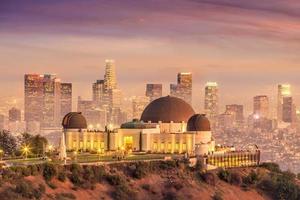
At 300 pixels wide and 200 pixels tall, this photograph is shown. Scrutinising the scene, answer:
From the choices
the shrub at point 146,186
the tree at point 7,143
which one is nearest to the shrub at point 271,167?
the shrub at point 146,186

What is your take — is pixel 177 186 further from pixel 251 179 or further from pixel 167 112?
pixel 167 112

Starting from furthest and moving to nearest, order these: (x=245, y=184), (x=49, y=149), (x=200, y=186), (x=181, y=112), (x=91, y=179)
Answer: (x=181, y=112), (x=49, y=149), (x=245, y=184), (x=200, y=186), (x=91, y=179)

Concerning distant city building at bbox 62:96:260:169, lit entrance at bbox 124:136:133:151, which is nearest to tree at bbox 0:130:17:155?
distant city building at bbox 62:96:260:169

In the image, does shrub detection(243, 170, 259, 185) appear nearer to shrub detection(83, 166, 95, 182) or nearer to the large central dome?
the large central dome

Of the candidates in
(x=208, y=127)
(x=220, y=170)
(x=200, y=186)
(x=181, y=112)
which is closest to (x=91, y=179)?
(x=200, y=186)

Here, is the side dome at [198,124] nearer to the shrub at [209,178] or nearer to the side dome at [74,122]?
the shrub at [209,178]

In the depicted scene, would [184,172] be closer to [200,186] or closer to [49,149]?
[200,186]

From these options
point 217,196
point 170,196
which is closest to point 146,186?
point 170,196
